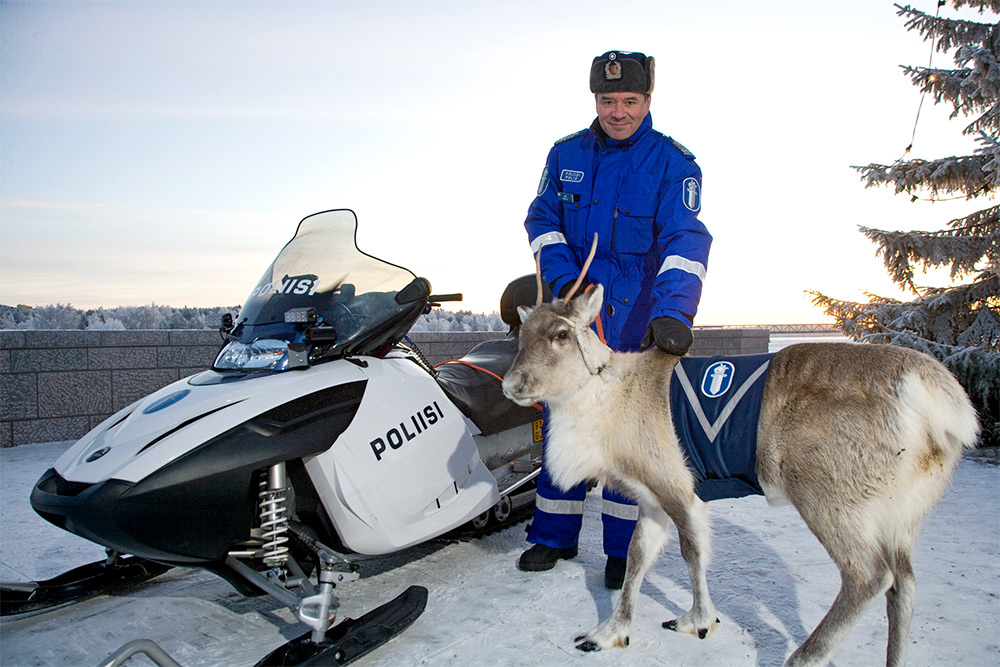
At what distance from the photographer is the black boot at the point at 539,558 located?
11.5ft

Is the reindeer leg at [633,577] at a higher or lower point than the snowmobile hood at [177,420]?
lower

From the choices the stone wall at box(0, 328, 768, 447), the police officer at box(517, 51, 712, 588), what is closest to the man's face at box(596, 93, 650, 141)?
the police officer at box(517, 51, 712, 588)

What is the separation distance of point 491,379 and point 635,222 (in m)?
1.15

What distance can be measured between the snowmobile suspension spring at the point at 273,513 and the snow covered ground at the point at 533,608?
0.43 metres

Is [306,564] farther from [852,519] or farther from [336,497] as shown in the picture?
[852,519]

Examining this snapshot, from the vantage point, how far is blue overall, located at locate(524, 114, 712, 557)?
11.1 ft

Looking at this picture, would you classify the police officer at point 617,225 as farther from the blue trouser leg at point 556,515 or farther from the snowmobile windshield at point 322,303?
the snowmobile windshield at point 322,303

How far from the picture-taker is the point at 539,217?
3760 millimetres

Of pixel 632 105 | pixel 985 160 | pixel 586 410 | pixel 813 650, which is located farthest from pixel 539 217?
pixel 985 160

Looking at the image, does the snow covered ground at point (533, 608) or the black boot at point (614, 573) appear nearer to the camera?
the snow covered ground at point (533, 608)

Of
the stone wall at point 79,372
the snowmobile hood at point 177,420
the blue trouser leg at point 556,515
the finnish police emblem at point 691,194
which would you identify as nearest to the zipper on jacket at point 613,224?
the finnish police emblem at point 691,194

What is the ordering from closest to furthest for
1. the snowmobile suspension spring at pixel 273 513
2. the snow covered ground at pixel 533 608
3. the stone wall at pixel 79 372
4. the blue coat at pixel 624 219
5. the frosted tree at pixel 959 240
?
the snowmobile suspension spring at pixel 273 513 → the snow covered ground at pixel 533 608 → the blue coat at pixel 624 219 → the stone wall at pixel 79 372 → the frosted tree at pixel 959 240

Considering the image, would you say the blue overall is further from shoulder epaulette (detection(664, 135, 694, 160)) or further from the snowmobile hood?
the snowmobile hood

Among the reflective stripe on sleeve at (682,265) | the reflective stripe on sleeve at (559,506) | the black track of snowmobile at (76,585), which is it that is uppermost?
the reflective stripe on sleeve at (682,265)
